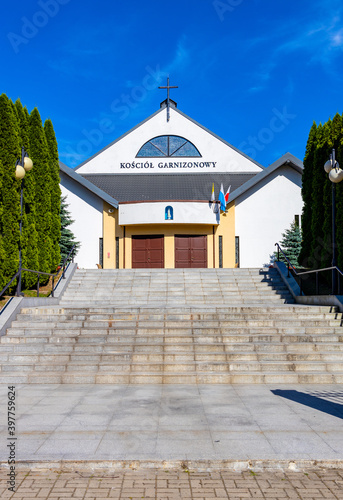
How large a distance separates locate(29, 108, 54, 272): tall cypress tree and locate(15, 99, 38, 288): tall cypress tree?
91 cm

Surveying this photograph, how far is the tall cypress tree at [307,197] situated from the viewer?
631 inches

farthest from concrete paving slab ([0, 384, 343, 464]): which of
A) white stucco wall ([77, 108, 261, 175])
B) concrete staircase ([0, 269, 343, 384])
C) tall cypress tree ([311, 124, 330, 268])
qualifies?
white stucco wall ([77, 108, 261, 175])

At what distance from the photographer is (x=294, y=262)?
66.5 ft

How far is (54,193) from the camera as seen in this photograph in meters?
16.3

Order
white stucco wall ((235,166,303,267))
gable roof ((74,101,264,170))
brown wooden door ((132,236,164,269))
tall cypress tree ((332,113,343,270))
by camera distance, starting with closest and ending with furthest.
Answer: tall cypress tree ((332,113,343,270)) < brown wooden door ((132,236,164,269)) < white stucco wall ((235,166,303,267)) < gable roof ((74,101,264,170))

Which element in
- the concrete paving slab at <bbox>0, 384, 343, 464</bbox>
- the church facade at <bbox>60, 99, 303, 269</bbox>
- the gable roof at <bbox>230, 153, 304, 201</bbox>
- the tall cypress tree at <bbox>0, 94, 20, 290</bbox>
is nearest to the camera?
the concrete paving slab at <bbox>0, 384, 343, 464</bbox>

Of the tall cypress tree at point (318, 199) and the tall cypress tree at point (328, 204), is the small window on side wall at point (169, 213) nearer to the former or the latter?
the tall cypress tree at point (318, 199)

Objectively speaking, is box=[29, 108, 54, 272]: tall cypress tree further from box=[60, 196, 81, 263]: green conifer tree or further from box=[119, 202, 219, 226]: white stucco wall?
box=[119, 202, 219, 226]: white stucco wall

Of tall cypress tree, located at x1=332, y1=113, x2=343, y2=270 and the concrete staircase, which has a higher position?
tall cypress tree, located at x1=332, y1=113, x2=343, y2=270

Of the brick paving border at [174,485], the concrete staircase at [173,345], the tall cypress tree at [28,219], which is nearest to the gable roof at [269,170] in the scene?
the tall cypress tree at [28,219]

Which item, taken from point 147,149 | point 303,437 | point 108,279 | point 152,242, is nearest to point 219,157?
point 147,149

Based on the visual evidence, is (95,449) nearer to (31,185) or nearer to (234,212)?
(31,185)

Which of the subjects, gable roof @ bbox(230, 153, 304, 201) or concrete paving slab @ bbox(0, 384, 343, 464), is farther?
gable roof @ bbox(230, 153, 304, 201)

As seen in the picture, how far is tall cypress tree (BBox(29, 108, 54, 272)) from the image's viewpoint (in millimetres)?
15195
